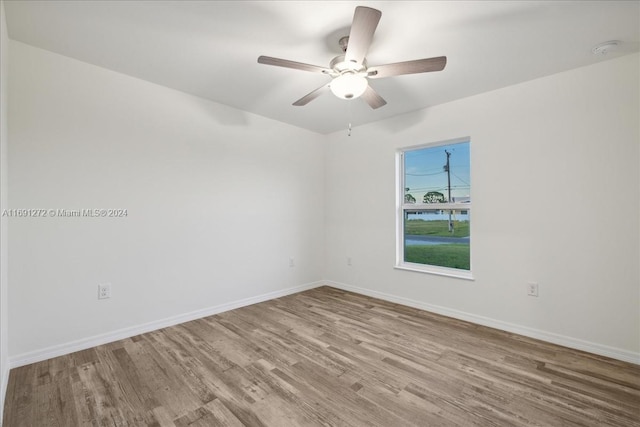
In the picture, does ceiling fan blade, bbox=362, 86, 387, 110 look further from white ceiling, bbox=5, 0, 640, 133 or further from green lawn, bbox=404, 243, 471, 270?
green lawn, bbox=404, 243, 471, 270

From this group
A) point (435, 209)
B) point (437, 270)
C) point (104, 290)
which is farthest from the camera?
point (435, 209)

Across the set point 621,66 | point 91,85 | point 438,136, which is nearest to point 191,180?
point 91,85

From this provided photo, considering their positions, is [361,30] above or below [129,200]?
above

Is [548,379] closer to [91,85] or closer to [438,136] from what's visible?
[438,136]

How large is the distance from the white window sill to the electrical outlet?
3.15m

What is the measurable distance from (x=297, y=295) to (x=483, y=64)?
3.41m

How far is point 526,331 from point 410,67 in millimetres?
2668

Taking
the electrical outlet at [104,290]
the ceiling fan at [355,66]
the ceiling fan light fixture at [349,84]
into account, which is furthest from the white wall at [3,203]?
the ceiling fan light fixture at [349,84]

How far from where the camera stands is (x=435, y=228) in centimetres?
360

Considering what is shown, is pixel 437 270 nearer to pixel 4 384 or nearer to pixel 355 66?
pixel 355 66

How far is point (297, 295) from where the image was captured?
404 centimetres

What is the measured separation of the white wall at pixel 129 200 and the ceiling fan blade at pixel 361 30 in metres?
2.06

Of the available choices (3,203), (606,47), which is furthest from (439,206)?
(3,203)

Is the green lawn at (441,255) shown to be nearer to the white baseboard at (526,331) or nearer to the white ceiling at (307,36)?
the white baseboard at (526,331)
